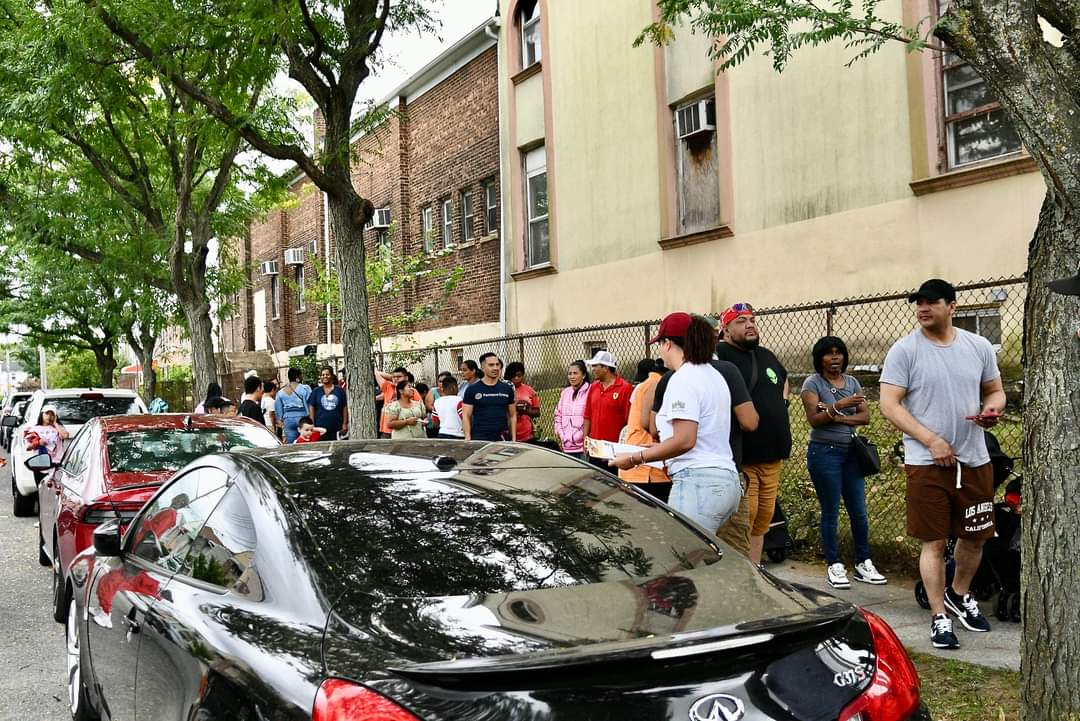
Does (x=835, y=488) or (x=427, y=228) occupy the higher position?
(x=427, y=228)

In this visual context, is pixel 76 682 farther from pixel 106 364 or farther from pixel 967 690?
pixel 106 364

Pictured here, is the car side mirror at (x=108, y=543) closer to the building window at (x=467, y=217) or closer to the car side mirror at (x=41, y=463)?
the car side mirror at (x=41, y=463)

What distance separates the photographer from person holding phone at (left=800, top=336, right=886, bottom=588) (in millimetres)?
7137

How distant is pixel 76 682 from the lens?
489 centimetres

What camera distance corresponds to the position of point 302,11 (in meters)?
9.93

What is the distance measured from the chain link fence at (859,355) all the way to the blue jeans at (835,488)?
0.62 metres

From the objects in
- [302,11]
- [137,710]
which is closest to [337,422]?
[302,11]

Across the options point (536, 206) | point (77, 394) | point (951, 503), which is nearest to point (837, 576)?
point (951, 503)

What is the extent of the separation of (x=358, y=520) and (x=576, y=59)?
48.2 ft

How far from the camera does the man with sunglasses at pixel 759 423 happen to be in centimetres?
634

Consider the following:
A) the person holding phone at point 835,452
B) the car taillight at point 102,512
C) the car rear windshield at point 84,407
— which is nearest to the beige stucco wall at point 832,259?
the person holding phone at point 835,452

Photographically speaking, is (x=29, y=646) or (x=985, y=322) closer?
(x=29, y=646)

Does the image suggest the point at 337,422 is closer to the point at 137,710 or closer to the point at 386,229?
the point at 137,710

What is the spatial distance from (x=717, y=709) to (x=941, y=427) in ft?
12.2
